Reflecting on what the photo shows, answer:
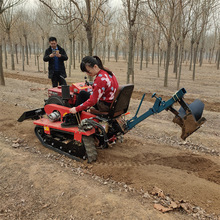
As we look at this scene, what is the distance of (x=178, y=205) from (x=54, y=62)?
500cm

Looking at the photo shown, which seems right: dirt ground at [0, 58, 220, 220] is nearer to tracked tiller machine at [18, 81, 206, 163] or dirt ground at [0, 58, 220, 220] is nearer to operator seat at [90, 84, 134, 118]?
tracked tiller machine at [18, 81, 206, 163]

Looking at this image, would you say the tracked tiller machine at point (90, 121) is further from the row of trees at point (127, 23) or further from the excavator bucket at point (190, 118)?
the row of trees at point (127, 23)

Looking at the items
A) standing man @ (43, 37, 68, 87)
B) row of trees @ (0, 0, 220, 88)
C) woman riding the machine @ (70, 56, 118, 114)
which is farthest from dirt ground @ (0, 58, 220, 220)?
row of trees @ (0, 0, 220, 88)

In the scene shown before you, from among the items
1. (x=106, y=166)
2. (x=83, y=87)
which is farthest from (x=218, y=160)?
(x=83, y=87)

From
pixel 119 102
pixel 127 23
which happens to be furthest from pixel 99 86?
pixel 127 23

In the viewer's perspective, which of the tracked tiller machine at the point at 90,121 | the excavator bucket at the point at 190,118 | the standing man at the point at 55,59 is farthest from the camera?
the standing man at the point at 55,59

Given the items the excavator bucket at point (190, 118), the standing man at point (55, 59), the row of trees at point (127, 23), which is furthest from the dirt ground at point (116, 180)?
the row of trees at point (127, 23)

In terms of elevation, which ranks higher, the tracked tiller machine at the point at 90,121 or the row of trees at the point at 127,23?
the row of trees at the point at 127,23

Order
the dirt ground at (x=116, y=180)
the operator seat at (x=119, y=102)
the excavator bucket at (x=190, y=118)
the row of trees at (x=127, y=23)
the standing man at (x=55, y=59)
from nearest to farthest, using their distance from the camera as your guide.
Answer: the dirt ground at (x=116, y=180)
the excavator bucket at (x=190, y=118)
the operator seat at (x=119, y=102)
the standing man at (x=55, y=59)
the row of trees at (x=127, y=23)

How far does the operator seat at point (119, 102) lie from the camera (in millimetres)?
3615

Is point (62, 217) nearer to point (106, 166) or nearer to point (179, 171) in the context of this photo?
point (106, 166)

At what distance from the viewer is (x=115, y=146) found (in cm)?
469

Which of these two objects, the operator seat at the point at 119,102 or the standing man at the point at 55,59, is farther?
the standing man at the point at 55,59

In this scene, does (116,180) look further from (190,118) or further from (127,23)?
(127,23)
